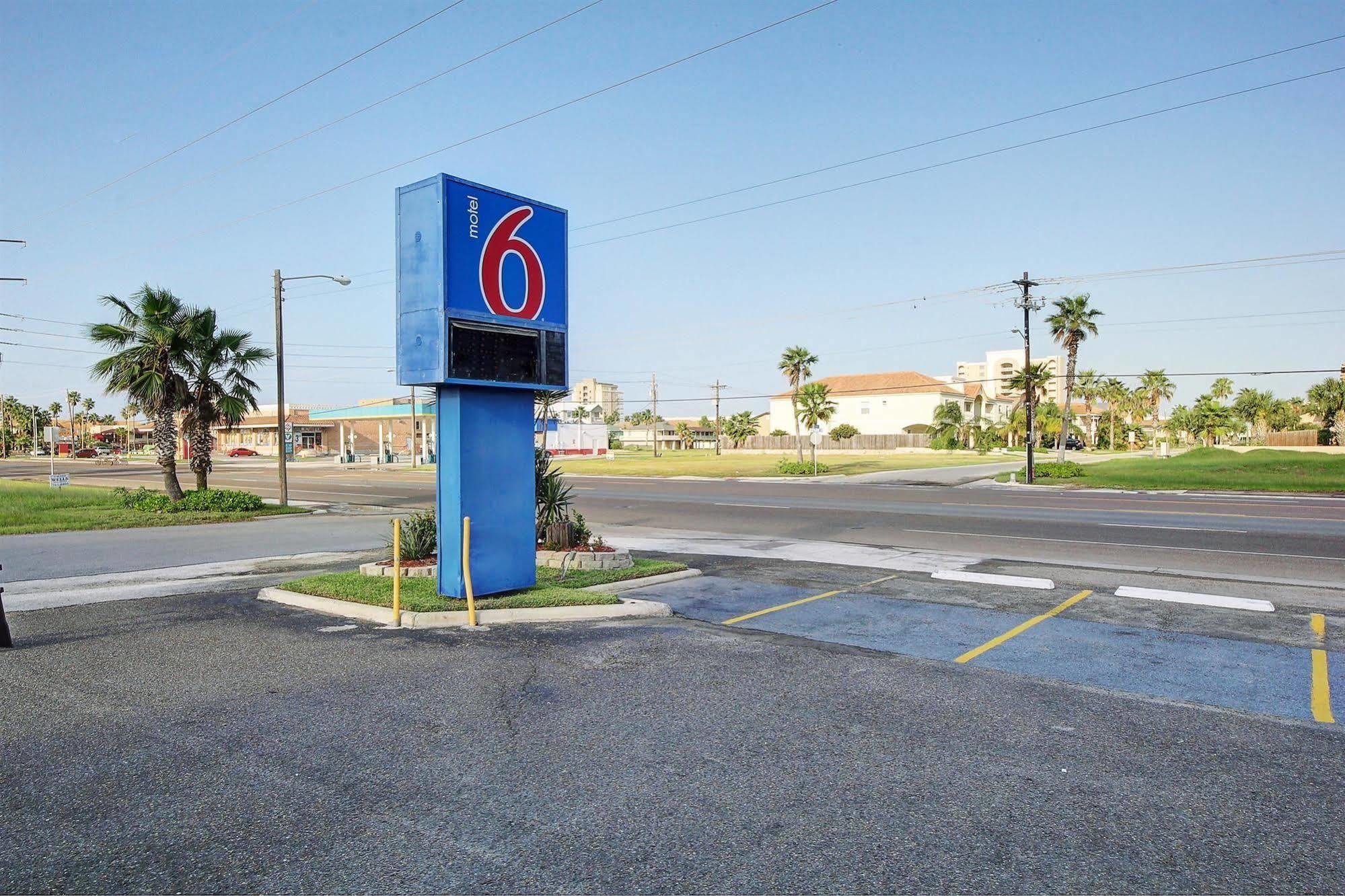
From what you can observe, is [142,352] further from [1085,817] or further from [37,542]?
[1085,817]

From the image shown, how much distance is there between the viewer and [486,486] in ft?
32.4

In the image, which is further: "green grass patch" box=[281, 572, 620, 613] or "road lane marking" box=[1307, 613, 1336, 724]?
"green grass patch" box=[281, 572, 620, 613]

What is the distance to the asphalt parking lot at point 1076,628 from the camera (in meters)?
6.96

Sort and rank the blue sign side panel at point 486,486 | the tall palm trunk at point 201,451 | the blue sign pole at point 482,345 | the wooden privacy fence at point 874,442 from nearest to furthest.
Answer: the blue sign pole at point 482,345 < the blue sign side panel at point 486,486 < the tall palm trunk at point 201,451 < the wooden privacy fence at point 874,442

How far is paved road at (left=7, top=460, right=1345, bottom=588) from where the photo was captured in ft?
50.1

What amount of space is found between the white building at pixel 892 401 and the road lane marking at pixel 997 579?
97.3m

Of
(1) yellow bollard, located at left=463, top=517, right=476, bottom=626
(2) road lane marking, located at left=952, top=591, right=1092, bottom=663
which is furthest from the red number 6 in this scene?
(2) road lane marking, located at left=952, top=591, right=1092, bottom=663

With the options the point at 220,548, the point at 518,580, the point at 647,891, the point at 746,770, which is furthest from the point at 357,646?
the point at 220,548

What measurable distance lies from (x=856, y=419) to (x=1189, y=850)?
118 m

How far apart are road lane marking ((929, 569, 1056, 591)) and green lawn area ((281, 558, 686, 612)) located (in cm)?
403

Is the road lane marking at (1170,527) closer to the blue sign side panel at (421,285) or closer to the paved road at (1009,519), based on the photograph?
the paved road at (1009,519)

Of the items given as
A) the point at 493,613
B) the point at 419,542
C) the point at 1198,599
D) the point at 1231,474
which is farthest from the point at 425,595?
the point at 1231,474

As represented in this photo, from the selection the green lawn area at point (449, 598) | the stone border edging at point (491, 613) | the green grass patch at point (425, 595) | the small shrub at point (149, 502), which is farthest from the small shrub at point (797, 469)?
the stone border edging at point (491, 613)

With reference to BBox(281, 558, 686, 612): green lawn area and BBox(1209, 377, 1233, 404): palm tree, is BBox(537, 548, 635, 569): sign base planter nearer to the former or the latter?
BBox(281, 558, 686, 612): green lawn area
